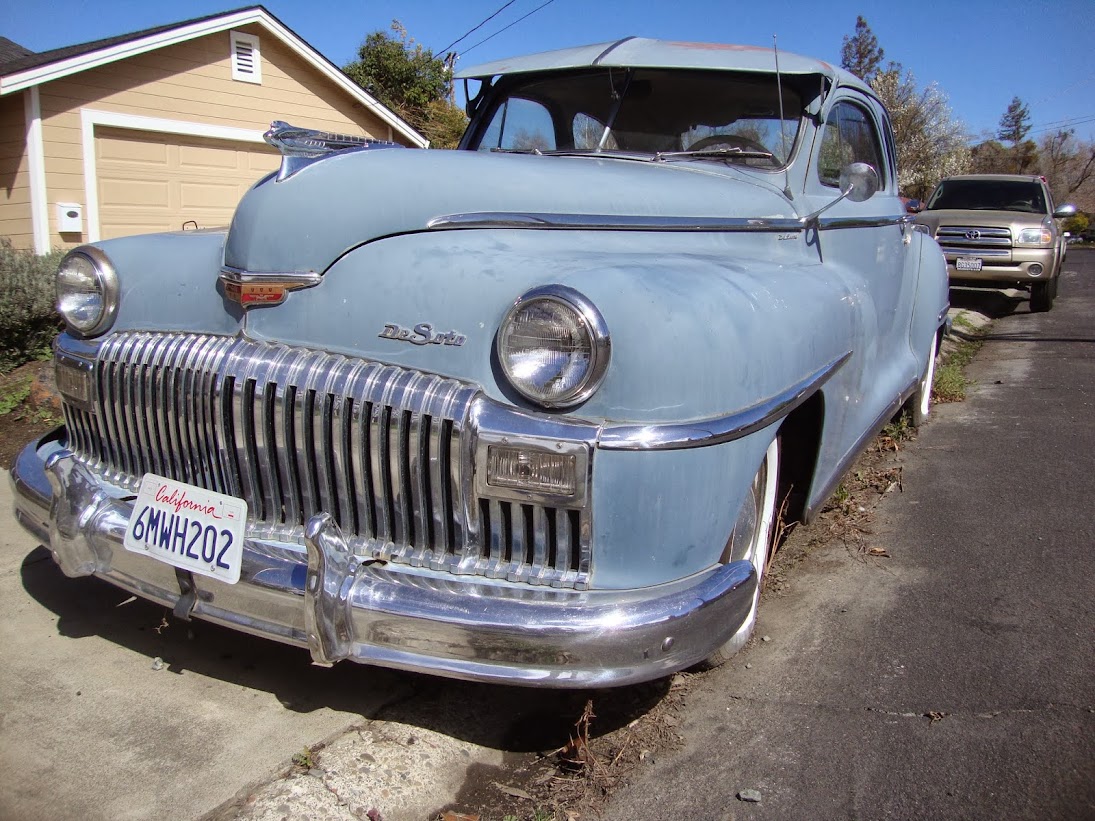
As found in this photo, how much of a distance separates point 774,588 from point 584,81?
2.14 m

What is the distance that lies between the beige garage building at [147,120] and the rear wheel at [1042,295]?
900 centimetres

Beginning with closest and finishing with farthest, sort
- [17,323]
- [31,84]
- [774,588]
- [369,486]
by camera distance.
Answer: [369,486] < [774,588] < [17,323] < [31,84]

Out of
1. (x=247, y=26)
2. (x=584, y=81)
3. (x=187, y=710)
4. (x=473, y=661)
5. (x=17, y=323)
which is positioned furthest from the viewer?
(x=247, y=26)

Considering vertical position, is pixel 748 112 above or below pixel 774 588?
above

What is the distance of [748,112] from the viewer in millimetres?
3305

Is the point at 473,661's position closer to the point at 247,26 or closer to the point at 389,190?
the point at 389,190

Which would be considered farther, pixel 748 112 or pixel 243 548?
pixel 748 112

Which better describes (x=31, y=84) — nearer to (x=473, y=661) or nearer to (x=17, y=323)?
(x=17, y=323)

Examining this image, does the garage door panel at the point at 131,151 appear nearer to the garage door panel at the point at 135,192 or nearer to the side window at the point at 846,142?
the garage door panel at the point at 135,192

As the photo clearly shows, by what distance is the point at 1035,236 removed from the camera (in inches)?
411

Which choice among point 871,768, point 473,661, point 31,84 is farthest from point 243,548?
point 31,84

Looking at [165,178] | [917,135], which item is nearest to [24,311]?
[165,178]

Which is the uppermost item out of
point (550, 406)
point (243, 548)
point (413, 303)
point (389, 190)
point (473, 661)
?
point (389, 190)

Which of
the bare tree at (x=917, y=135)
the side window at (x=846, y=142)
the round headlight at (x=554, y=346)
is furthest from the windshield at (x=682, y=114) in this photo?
the bare tree at (x=917, y=135)
